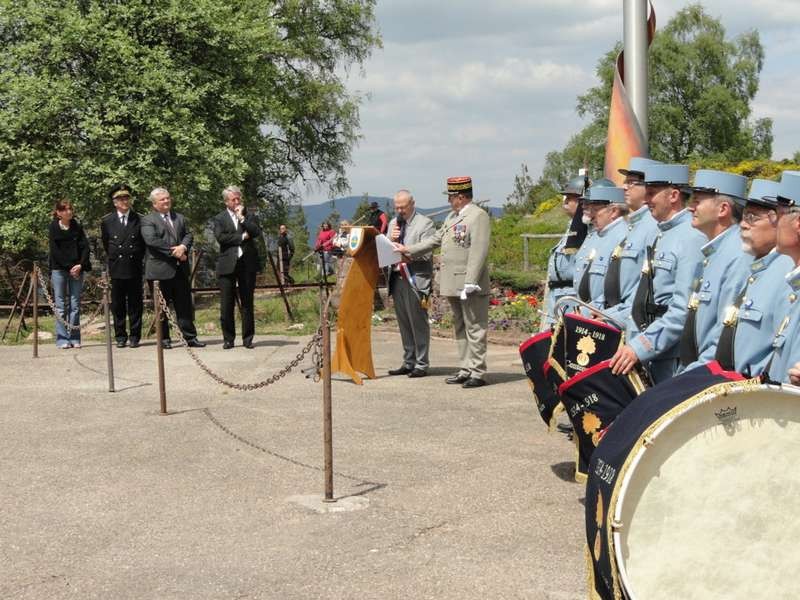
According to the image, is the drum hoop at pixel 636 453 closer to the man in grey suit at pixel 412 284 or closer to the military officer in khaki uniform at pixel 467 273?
the military officer in khaki uniform at pixel 467 273

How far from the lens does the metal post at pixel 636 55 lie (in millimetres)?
10328

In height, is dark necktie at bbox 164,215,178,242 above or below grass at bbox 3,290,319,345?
above

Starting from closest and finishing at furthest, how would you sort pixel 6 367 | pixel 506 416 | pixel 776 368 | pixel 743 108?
pixel 776 368 → pixel 506 416 → pixel 6 367 → pixel 743 108

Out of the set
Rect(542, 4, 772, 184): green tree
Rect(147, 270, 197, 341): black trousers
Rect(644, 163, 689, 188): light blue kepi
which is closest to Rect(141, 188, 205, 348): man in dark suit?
Rect(147, 270, 197, 341): black trousers

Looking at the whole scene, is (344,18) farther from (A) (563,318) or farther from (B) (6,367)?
(A) (563,318)

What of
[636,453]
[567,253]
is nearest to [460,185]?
[567,253]

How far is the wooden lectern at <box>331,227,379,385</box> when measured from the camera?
37.3 feet

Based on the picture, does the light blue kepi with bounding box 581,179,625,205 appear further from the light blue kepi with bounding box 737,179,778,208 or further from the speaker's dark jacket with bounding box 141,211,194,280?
the speaker's dark jacket with bounding box 141,211,194,280

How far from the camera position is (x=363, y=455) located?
8.02 metres

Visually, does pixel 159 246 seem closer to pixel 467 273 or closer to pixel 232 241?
pixel 232 241

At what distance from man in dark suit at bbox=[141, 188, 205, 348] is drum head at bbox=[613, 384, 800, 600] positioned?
419 inches

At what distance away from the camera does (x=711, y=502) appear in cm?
380

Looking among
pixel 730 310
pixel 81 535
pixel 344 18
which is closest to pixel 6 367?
pixel 81 535

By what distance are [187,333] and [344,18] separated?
79.2ft
